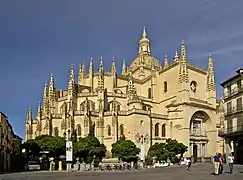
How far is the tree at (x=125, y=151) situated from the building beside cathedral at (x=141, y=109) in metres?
4.28

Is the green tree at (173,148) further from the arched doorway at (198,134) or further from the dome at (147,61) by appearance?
the dome at (147,61)

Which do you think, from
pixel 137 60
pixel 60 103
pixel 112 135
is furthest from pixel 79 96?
pixel 137 60

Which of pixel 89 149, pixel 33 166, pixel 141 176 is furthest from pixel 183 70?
pixel 141 176

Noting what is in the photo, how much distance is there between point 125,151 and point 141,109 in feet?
37.4

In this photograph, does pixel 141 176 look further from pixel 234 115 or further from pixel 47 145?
pixel 47 145

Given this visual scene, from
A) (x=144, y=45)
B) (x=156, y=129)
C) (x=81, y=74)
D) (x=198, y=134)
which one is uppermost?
(x=144, y=45)

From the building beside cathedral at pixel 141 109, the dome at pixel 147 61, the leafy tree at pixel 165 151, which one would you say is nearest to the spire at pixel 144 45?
the dome at pixel 147 61

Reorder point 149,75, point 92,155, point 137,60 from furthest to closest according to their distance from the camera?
→ point 137,60 < point 149,75 < point 92,155

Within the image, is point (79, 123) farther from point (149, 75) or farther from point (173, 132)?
point (149, 75)

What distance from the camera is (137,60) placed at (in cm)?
9175

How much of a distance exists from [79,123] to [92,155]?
318 inches

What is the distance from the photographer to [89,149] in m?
55.2

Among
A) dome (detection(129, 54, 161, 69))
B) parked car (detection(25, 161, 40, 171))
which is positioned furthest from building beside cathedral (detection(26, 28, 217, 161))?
parked car (detection(25, 161, 40, 171))

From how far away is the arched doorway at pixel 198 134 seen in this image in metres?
69.5
